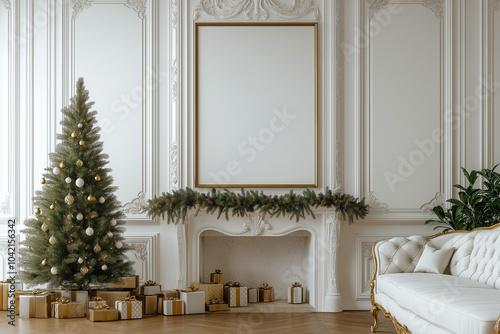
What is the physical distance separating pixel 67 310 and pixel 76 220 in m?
0.84

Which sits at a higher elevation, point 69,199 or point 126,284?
point 69,199

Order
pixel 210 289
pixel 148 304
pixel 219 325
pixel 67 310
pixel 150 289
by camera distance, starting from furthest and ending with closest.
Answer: pixel 210 289 < pixel 150 289 < pixel 148 304 < pixel 67 310 < pixel 219 325

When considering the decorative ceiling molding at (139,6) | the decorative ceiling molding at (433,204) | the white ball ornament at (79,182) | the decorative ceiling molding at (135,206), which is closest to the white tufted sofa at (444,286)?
the decorative ceiling molding at (433,204)

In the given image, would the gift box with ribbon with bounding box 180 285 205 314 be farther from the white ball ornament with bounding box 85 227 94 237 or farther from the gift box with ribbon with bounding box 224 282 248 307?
the white ball ornament with bounding box 85 227 94 237

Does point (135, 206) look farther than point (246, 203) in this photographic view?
Yes

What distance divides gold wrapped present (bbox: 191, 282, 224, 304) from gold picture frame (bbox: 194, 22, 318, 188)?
1.05 metres

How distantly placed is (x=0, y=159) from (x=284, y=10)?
11.3 ft

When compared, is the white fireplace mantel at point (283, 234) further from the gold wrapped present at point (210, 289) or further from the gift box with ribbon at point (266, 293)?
the gift box with ribbon at point (266, 293)

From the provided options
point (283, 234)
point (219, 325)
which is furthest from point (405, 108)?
point (219, 325)

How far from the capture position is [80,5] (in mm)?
6098

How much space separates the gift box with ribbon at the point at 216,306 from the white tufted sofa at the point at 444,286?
1.53 m

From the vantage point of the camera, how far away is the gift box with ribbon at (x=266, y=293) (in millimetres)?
6055

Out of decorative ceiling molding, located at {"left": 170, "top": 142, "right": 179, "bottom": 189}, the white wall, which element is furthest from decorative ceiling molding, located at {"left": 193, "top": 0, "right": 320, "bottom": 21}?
decorative ceiling molding, located at {"left": 170, "top": 142, "right": 179, "bottom": 189}

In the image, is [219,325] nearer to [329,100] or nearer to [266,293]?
[266,293]
